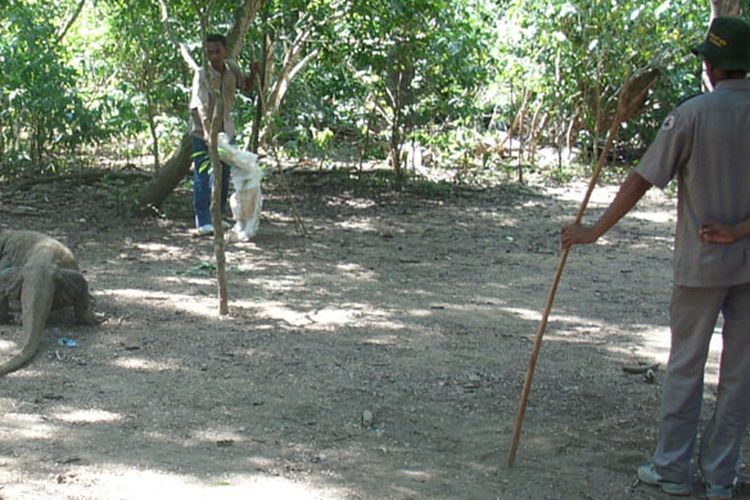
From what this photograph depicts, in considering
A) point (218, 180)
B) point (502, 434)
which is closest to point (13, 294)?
point (218, 180)

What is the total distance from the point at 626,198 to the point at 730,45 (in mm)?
623

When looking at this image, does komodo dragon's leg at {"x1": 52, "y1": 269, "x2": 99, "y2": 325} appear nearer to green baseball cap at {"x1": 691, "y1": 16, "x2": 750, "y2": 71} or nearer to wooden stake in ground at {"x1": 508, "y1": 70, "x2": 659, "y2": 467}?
wooden stake in ground at {"x1": 508, "y1": 70, "x2": 659, "y2": 467}

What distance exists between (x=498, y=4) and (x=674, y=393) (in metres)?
11.5

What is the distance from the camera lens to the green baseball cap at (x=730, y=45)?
3.51 meters

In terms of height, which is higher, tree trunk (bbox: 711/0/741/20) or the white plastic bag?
tree trunk (bbox: 711/0/741/20)

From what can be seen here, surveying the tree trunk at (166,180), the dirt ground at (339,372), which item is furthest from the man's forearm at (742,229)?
the tree trunk at (166,180)

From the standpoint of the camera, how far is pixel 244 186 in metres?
8.70

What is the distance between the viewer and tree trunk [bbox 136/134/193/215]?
31.9 ft

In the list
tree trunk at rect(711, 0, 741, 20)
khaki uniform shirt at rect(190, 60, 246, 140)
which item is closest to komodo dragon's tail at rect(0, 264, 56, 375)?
khaki uniform shirt at rect(190, 60, 246, 140)

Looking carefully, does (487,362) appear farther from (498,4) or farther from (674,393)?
(498,4)

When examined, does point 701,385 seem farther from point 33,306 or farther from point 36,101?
point 36,101

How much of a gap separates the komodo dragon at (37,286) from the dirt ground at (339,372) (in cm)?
13

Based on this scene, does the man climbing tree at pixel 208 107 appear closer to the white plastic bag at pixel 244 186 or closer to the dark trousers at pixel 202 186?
the dark trousers at pixel 202 186

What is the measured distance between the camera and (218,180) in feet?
20.2
